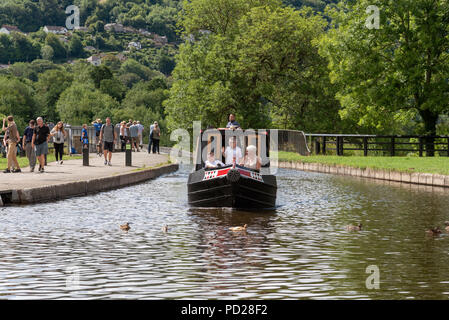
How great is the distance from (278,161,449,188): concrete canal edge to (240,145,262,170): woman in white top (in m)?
8.35

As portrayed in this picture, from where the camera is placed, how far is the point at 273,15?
188ft

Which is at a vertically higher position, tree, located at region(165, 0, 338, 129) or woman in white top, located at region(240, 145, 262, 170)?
tree, located at region(165, 0, 338, 129)

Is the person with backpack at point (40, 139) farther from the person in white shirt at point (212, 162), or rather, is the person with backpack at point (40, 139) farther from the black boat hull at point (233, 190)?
the black boat hull at point (233, 190)

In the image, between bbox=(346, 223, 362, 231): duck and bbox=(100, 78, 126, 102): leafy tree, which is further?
bbox=(100, 78, 126, 102): leafy tree

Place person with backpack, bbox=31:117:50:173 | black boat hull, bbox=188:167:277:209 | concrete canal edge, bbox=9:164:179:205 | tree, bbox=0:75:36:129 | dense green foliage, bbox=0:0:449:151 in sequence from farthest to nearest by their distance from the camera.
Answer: tree, bbox=0:75:36:129 → dense green foliage, bbox=0:0:449:151 → person with backpack, bbox=31:117:50:173 → concrete canal edge, bbox=9:164:179:205 → black boat hull, bbox=188:167:277:209

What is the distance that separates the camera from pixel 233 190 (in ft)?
57.0

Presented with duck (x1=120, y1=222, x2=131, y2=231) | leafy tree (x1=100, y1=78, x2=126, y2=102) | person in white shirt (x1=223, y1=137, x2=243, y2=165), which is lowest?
duck (x1=120, y1=222, x2=131, y2=231)

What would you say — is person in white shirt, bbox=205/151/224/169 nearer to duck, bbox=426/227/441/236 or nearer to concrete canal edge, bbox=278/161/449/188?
duck, bbox=426/227/441/236

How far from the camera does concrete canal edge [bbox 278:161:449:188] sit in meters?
25.2

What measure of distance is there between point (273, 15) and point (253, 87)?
598 cm

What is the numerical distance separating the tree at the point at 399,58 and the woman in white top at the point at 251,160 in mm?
23780

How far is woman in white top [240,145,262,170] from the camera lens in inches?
742

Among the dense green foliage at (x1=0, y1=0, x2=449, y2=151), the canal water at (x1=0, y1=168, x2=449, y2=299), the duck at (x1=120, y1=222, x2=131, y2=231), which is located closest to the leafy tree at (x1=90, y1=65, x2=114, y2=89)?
the dense green foliage at (x1=0, y1=0, x2=449, y2=151)

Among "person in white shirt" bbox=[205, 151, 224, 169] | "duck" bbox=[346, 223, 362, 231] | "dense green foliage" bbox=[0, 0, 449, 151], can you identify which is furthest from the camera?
"dense green foliage" bbox=[0, 0, 449, 151]
